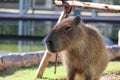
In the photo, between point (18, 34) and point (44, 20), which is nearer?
point (18, 34)

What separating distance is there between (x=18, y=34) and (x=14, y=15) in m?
2.00

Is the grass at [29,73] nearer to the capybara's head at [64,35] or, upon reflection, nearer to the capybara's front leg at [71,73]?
the capybara's front leg at [71,73]

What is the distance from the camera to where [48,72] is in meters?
7.06

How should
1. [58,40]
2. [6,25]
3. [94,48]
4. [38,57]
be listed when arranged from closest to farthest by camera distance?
1. [58,40]
2. [94,48]
3. [38,57]
4. [6,25]

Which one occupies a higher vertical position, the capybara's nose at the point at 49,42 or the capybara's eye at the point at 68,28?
the capybara's eye at the point at 68,28

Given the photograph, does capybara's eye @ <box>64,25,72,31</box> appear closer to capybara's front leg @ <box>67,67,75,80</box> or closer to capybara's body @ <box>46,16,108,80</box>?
capybara's body @ <box>46,16,108,80</box>

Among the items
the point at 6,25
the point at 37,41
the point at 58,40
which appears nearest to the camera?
the point at 58,40

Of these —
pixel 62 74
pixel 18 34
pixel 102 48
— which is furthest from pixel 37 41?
pixel 102 48

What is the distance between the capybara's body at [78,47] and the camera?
3.96 m

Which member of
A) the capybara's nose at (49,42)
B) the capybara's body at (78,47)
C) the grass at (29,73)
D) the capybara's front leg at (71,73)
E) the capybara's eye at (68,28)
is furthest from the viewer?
the grass at (29,73)

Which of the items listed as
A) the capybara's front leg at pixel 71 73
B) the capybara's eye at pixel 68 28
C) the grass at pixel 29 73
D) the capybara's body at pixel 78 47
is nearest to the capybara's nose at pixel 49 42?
the capybara's body at pixel 78 47

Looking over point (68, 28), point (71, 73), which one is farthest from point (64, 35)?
point (71, 73)

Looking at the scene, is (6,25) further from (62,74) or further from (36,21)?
(62,74)

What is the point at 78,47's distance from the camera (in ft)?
13.7
